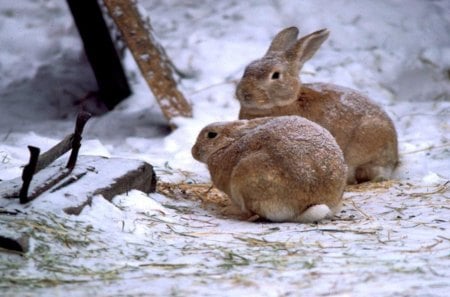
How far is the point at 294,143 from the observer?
5004 mm

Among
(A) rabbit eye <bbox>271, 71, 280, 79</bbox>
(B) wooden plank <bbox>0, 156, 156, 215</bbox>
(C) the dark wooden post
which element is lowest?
(B) wooden plank <bbox>0, 156, 156, 215</bbox>

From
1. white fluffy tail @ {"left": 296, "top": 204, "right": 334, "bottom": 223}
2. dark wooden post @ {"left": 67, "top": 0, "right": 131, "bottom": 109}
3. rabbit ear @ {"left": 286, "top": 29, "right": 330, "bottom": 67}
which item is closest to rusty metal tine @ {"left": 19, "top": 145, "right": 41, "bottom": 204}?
white fluffy tail @ {"left": 296, "top": 204, "right": 334, "bottom": 223}

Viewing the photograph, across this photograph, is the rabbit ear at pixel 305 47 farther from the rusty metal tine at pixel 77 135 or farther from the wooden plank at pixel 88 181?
the rusty metal tine at pixel 77 135

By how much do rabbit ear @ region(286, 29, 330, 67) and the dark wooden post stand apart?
90.5 inches

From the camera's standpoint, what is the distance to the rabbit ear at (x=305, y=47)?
6.71 meters

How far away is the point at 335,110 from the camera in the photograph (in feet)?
20.9

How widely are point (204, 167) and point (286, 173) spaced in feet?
5.78

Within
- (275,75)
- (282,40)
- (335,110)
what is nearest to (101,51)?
(282,40)

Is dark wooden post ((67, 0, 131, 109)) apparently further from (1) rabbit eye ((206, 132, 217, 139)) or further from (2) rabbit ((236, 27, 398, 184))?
(1) rabbit eye ((206, 132, 217, 139))

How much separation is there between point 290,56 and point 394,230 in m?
2.33

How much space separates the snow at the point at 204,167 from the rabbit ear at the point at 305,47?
3.28ft

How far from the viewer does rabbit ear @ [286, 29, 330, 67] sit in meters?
6.71

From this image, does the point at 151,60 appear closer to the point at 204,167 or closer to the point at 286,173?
the point at 204,167

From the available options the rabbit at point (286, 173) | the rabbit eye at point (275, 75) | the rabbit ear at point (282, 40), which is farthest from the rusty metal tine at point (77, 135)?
the rabbit ear at point (282, 40)
